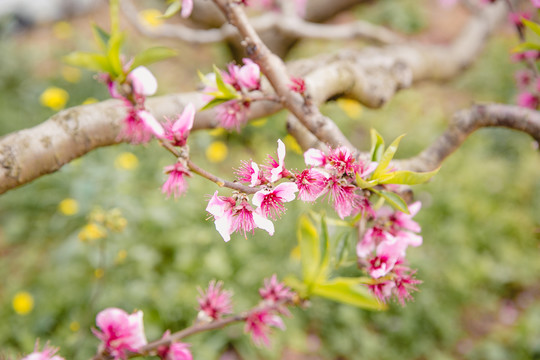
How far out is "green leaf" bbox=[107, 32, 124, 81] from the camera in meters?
0.74

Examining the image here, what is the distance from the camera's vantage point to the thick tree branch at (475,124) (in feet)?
3.75

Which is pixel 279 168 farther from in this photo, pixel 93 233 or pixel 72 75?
pixel 72 75

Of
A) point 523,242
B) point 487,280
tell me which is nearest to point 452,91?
point 523,242

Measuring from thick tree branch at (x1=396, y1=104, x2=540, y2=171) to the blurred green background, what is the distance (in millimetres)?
631

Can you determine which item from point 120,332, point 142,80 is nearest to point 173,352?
point 120,332

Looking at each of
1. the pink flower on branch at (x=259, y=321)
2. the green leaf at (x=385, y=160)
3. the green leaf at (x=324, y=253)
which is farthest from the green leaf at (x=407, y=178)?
the pink flower on branch at (x=259, y=321)

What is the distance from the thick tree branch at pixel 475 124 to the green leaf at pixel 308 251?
498 millimetres

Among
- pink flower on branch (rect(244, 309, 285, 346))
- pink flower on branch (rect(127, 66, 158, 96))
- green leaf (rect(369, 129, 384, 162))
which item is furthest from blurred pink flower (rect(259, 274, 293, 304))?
pink flower on branch (rect(127, 66, 158, 96))

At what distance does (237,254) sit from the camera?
2455 mm

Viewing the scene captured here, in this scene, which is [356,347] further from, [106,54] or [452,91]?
[452,91]

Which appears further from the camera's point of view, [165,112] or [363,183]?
[165,112]

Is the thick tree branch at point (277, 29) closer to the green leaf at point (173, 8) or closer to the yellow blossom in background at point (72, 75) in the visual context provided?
the yellow blossom in background at point (72, 75)

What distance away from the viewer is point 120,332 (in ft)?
2.72

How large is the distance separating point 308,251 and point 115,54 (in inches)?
20.1
